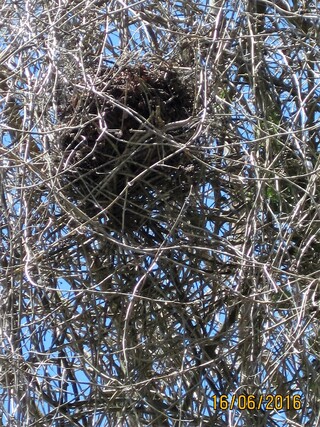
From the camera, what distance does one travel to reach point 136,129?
241 cm

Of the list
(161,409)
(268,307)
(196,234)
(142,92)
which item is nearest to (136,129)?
(142,92)

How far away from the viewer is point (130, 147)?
241cm

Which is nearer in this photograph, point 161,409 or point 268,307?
point 268,307

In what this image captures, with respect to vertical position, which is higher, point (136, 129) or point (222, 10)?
point (222, 10)

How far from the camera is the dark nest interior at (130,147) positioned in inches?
94.0

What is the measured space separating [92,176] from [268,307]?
1.42 ft

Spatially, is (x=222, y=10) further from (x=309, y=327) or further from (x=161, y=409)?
(x=161, y=409)

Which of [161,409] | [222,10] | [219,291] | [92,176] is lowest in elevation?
[161,409]

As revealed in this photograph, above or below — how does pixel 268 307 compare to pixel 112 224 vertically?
below

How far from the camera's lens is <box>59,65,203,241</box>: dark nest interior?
2387 millimetres

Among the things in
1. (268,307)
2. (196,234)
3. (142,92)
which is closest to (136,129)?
(142,92)

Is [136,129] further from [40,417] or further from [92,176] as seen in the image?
[40,417]

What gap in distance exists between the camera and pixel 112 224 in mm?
2490

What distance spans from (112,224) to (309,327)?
448mm
